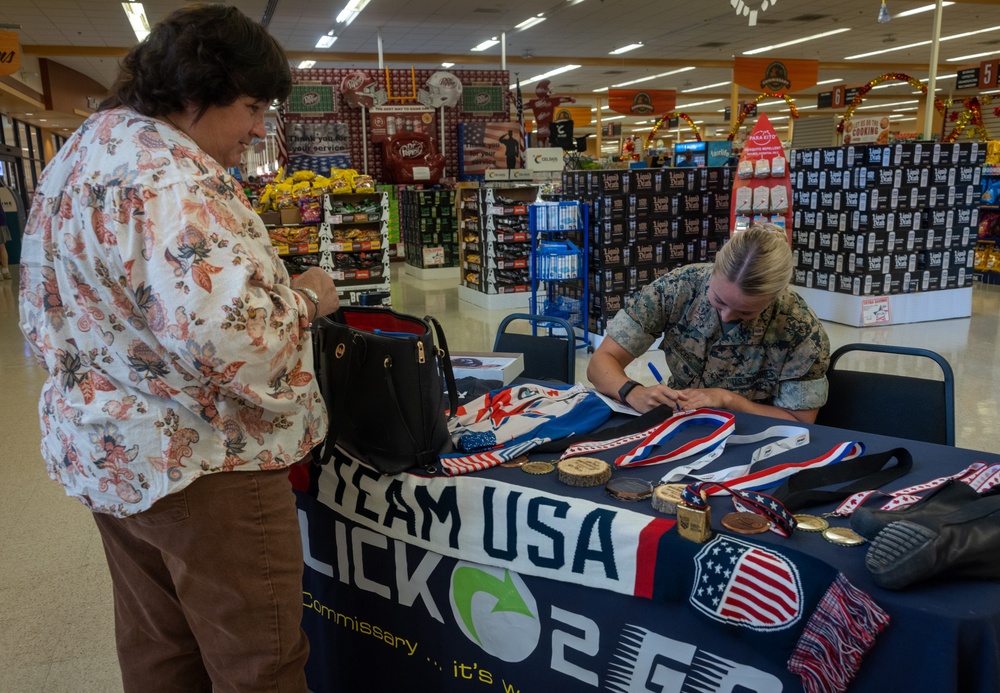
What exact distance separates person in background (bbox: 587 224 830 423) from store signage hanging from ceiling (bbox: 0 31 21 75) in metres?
11.2

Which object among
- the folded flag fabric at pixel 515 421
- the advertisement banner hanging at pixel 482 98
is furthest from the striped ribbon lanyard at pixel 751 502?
the advertisement banner hanging at pixel 482 98

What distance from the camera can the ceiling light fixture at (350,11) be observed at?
40.7ft

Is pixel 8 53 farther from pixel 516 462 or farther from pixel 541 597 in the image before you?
pixel 541 597

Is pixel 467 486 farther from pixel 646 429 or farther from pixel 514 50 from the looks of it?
pixel 514 50

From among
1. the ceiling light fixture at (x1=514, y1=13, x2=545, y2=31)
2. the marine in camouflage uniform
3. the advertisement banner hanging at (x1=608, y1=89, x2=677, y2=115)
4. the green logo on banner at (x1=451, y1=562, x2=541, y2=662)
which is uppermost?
the ceiling light fixture at (x1=514, y1=13, x2=545, y2=31)

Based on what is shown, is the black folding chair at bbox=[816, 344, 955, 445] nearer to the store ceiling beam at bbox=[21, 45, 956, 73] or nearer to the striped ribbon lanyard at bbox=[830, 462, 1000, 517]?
the striped ribbon lanyard at bbox=[830, 462, 1000, 517]

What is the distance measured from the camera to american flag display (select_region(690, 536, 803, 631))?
4.38ft

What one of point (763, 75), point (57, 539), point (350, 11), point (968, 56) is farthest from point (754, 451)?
point (968, 56)

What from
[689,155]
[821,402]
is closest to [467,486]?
[821,402]

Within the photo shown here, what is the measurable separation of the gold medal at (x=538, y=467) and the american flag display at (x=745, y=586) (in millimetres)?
456

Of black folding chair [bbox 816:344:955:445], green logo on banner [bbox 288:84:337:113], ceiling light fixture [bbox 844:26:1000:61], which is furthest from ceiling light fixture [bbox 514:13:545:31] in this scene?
black folding chair [bbox 816:344:955:445]

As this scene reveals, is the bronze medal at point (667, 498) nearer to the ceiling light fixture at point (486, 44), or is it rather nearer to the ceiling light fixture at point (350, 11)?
the ceiling light fixture at point (350, 11)

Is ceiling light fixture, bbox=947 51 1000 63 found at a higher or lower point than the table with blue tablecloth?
higher

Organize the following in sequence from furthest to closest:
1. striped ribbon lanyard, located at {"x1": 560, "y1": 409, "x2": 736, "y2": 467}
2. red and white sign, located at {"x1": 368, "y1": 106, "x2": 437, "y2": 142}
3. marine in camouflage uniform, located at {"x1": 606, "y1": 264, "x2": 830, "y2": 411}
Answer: red and white sign, located at {"x1": 368, "y1": 106, "x2": 437, "y2": 142}, marine in camouflage uniform, located at {"x1": 606, "y1": 264, "x2": 830, "y2": 411}, striped ribbon lanyard, located at {"x1": 560, "y1": 409, "x2": 736, "y2": 467}
